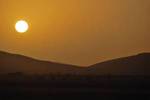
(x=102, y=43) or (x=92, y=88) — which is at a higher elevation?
(x=102, y=43)

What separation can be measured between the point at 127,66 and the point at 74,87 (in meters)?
0.28

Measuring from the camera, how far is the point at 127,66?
37.5 inches

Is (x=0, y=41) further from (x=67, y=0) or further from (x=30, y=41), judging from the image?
(x=67, y=0)

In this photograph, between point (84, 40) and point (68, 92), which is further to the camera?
point (84, 40)

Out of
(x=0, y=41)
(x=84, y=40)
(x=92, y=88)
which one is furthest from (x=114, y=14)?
(x=92, y=88)

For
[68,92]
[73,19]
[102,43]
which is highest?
[73,19]

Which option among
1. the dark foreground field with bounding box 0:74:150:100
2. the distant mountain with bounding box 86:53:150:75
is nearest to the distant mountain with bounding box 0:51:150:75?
the distant mountain with bounding box 86:53:150:75

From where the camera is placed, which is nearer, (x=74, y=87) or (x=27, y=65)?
(x=74, y=87)

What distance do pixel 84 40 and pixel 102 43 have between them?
0.25 ft

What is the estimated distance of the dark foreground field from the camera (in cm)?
73

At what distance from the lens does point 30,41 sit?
1.27 m

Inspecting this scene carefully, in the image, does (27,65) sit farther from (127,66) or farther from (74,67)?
(127,66)

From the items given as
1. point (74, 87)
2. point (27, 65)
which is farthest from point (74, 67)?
point (74, 87)

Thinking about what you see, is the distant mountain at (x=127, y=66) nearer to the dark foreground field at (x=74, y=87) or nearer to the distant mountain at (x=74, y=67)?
the distant mountain at (x=74, y=67)
